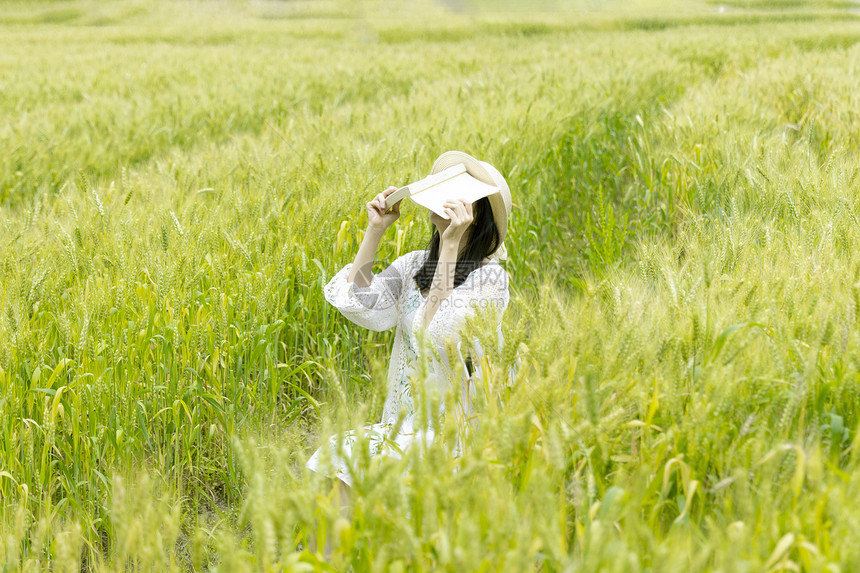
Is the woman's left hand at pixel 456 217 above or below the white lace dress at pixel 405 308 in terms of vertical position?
above

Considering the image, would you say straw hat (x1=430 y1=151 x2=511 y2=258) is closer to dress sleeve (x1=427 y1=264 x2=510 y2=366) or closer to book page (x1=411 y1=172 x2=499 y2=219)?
book page (x1=411 y1=172 x2=499 y2=219)

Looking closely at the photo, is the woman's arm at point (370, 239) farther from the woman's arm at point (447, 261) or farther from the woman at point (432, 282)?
the woman's arm at point (447, 261)

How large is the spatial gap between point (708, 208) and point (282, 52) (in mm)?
10591

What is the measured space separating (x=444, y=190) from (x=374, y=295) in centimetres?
43

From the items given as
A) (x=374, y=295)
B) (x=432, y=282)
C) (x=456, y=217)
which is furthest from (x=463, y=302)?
(x=374, y=295)

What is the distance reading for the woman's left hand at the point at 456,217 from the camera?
1794 mm

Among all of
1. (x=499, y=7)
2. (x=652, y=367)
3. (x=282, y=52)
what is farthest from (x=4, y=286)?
(x=499, y=7)

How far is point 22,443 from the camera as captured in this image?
168 cm

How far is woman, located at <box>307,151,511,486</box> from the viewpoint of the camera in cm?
185

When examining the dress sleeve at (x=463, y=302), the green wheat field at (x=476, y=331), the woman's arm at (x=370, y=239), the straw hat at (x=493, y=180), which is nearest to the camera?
the green wheat field at (x=476, y=331)

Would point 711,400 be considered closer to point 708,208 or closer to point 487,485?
point 487,485

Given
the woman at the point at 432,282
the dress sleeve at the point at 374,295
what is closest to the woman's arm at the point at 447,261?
the woman at the point at 432,282

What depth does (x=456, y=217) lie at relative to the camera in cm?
179

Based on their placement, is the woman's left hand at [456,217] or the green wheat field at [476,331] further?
the woman's left hand at [456,217]
